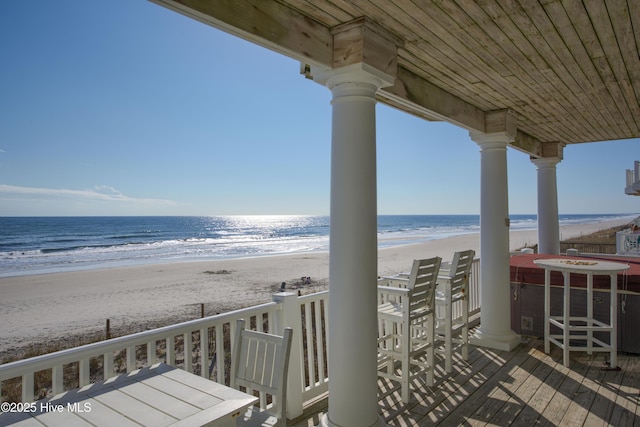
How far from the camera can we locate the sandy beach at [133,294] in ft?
28.0

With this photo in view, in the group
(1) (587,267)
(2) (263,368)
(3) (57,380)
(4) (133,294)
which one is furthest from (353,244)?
(4) (133,294)

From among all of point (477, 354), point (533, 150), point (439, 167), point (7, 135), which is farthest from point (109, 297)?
point (439, 167)

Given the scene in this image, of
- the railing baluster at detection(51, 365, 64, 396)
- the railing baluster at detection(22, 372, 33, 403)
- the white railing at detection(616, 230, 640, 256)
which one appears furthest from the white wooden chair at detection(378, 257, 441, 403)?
the white railing at detection(616, 230, 640, 256)

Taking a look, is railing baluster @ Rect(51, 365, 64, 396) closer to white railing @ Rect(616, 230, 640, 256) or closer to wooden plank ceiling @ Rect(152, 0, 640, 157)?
wooden plank ceiling @ Rect(152, 0, 640, 157)

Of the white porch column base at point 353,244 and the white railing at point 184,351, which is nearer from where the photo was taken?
the white railing at point 184,351

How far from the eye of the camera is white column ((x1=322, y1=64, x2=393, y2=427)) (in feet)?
7.77

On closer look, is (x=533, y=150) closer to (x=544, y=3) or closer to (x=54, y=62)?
(x=544, y=3)

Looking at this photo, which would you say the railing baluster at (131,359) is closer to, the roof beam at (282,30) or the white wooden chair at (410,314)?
the roof beam at (282,30)

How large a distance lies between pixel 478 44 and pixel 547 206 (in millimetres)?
4808

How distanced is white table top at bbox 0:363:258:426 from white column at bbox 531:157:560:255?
6.29 m

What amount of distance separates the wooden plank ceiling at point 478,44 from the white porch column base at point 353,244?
0.98 feet

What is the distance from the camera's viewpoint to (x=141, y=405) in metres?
1.48

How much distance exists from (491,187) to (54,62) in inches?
1088

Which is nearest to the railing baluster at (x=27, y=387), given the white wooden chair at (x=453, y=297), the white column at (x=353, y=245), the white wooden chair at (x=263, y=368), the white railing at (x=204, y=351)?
the white railing at (x=204, y=351)
